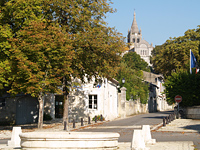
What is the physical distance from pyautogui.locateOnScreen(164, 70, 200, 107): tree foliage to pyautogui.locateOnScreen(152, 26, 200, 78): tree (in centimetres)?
1595

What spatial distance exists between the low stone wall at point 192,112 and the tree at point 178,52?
17.4 m

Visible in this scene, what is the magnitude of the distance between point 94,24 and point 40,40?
5.62 meters

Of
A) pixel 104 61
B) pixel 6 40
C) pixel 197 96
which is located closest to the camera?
pixel 6 40

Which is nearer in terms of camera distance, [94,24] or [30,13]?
[30,13]

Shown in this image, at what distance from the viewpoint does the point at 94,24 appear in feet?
85.8

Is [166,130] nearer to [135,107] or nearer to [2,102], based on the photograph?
[2,102]

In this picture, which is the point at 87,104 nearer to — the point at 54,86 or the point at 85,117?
the point at 85,117

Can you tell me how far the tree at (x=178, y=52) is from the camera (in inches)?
2050

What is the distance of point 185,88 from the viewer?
35344 mm

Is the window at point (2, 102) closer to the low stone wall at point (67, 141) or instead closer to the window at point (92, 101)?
the window at point (92, 101)

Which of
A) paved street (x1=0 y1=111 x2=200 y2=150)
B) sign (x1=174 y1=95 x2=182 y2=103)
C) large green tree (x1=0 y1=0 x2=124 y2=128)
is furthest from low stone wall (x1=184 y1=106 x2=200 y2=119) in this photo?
large green tree (x1=0 y1=0 x2=124 y2=128)

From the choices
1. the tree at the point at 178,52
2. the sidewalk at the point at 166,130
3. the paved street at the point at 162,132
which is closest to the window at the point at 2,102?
the paved street at the point at 162,132

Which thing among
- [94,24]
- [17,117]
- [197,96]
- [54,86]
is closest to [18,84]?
[54,86]

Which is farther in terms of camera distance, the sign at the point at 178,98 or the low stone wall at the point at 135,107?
the low stone wall at the point at 135,107
